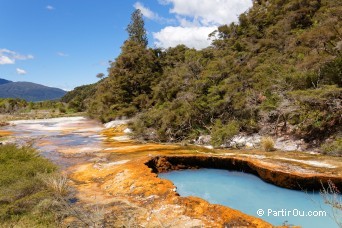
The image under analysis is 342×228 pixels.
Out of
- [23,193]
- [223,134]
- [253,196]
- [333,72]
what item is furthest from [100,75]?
[253,196]

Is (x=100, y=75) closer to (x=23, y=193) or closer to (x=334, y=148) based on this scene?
(x=334, y=148)

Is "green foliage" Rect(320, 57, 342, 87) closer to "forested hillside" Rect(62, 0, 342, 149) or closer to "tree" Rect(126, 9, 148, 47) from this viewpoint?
"forested hillside" Rect(62, 0, 342, 149)

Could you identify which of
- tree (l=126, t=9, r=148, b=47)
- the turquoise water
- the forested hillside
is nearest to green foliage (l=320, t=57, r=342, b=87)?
the forested hillside

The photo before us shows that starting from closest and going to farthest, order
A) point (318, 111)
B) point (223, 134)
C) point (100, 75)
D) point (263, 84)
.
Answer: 1. point (318, 111)
2. point (223, 134)
3. point (263, 84)
4. point (100, 75)

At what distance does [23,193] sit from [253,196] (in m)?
7.44

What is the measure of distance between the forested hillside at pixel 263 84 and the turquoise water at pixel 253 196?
5.74m

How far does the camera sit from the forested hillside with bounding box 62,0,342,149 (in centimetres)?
1681

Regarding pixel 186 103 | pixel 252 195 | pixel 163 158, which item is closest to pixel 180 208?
pixel 252 195

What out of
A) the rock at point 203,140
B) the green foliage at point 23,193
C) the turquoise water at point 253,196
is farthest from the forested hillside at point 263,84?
the green foliage at point 23,193

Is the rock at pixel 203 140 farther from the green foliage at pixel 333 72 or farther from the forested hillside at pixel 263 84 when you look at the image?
the green foliage at pixel 333 72

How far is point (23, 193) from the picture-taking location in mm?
8758

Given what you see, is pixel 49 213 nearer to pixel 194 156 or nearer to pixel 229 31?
pixel 194 156

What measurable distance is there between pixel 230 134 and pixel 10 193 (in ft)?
43.7

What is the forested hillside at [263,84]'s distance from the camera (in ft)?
55.2
